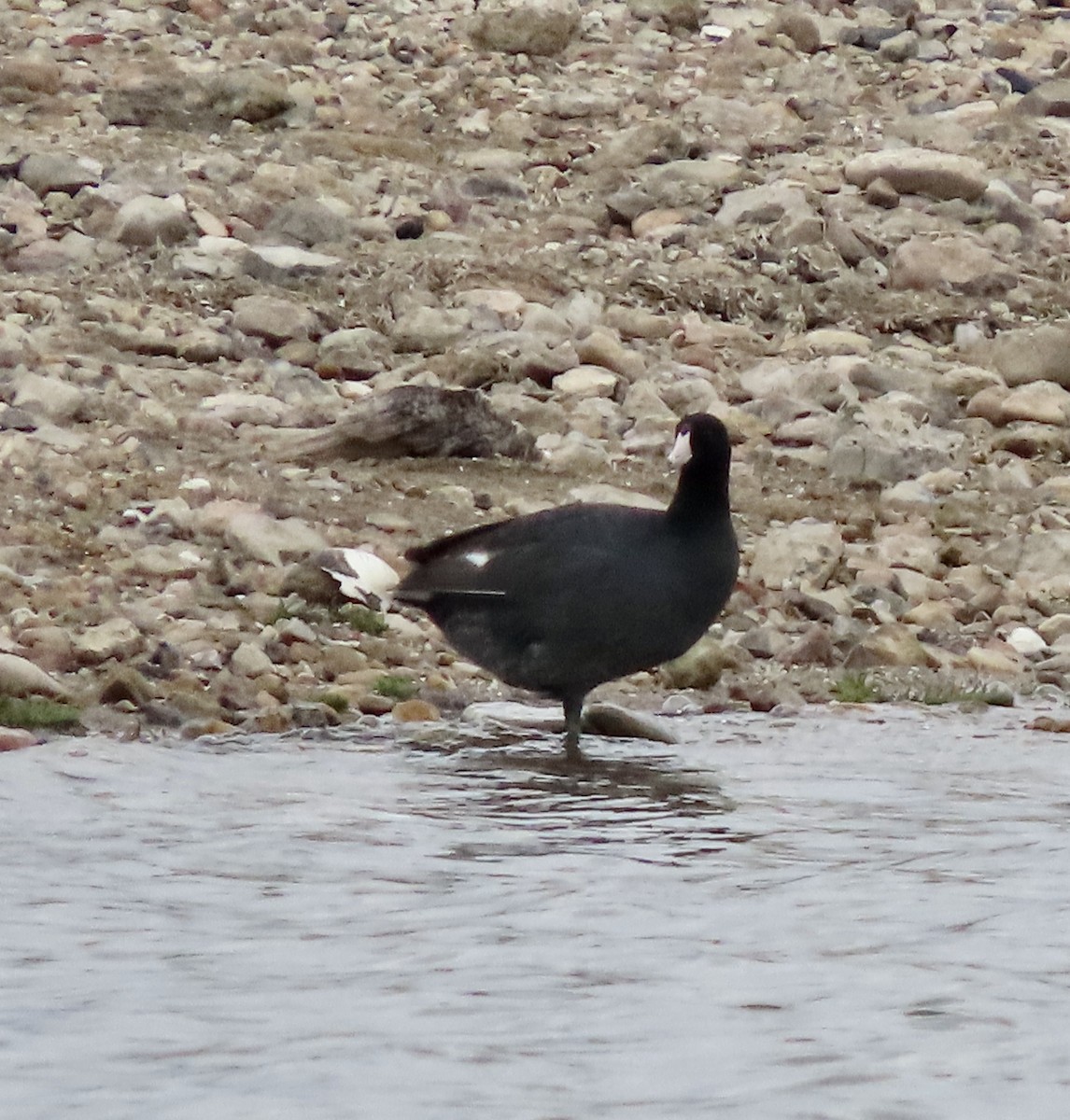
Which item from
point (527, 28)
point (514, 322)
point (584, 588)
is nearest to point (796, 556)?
point (584, 588)

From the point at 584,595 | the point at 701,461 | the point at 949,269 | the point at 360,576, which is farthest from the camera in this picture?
the point at 949,269

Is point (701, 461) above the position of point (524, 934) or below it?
above

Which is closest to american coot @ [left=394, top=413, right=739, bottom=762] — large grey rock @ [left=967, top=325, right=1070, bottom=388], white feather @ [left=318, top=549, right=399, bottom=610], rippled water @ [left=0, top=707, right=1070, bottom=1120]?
rippled water @ [left=0, top=707, right=1070, bottom=1120]

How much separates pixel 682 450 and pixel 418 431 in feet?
9.41

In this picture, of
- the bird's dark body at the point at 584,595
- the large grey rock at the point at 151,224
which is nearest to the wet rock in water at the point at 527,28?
the large grey rock at the point at 151,224

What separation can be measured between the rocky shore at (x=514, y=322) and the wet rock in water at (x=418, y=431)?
0.05 meters

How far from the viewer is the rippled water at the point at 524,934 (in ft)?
13.7

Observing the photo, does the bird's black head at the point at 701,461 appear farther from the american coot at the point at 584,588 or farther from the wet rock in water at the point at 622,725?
the wet rock in water at the point at 622,725

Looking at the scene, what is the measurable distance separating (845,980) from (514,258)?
971cm

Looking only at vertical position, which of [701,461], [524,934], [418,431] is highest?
[701,461]

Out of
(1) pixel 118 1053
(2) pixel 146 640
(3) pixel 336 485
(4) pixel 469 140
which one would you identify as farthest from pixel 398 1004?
(4) pixel 469 140

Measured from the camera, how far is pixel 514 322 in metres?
13.3

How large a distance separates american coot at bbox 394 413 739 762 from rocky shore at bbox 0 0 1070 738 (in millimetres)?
418

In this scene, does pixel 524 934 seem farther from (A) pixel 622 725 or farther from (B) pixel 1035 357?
(B) pixel 1035 357
